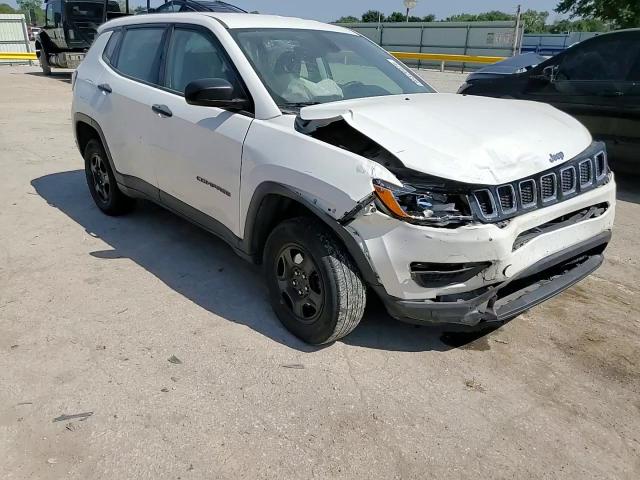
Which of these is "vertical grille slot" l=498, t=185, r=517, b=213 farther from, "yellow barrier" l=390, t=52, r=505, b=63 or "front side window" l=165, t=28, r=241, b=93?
"yellow barrier" l=390, t=52, r=505, b=63

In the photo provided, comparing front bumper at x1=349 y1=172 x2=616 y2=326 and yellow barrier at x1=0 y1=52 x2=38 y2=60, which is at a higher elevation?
yellow barrier at x1=0 y1=52 x2=38 y2=60

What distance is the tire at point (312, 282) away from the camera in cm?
281

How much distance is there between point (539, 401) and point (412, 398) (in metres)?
0.65

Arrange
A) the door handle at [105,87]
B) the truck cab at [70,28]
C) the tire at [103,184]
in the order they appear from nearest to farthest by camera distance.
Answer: the door handle at [105,87], the tire at [103,184], the truck cab at [70,28]

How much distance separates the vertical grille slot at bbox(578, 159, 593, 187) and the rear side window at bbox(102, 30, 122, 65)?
3919 millimetres

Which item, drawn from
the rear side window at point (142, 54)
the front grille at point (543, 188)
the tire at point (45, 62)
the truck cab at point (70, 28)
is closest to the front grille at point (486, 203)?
the front grille at point (543, 188)

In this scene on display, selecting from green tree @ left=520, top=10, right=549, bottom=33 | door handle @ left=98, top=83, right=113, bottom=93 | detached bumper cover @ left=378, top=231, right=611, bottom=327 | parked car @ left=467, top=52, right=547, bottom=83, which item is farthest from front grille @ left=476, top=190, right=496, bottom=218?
green tree @ left=520, top=10, right=549, bottom=33

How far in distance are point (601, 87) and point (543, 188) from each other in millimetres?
4385

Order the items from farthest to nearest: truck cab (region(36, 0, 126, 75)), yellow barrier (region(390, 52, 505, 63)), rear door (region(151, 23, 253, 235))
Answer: yellow barrier (region(390, 52, 505, 63)) → truck cab (region(36, 0, 126, 75)) → rear door (region(151, 23, 253, 235))

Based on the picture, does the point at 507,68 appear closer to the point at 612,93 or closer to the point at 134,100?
the point at 612,93

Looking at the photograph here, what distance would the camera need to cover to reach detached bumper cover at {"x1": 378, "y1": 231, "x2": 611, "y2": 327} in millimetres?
2670

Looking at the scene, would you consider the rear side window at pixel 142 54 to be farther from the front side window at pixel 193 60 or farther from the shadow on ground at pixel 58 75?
the shadow on ground at pixel 58 75

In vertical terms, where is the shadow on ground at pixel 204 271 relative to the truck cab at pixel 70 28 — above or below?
below

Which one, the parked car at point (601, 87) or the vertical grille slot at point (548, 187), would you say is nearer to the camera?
the vertical grille slot at point (548, 187)
